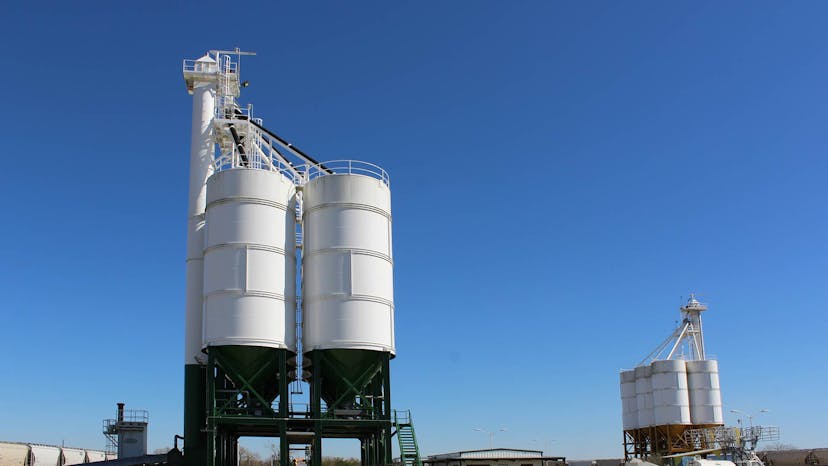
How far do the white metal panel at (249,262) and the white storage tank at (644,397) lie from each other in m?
45.7

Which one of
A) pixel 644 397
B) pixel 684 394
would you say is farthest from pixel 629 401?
pixel 684 394

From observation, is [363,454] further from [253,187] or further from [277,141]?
[277,141]

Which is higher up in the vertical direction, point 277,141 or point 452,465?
point 277,141

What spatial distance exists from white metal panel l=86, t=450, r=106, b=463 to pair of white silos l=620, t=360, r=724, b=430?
178 ft

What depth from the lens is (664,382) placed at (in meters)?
75.5

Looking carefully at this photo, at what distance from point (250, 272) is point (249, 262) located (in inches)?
20.6

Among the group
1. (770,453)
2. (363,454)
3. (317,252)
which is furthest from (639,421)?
(317,252)

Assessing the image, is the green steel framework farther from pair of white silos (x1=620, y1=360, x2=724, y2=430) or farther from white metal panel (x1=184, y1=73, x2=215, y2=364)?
pair of white silos (x1=620, y1=360, x2=724, y2=430)

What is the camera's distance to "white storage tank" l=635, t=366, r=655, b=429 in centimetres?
7731

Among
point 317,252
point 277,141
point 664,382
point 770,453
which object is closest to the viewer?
point 317,252

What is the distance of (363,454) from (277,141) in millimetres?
19309

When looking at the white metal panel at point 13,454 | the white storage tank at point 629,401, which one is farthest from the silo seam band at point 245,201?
the white storage tank at point 629,401

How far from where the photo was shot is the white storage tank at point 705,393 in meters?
74.8

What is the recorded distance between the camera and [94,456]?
84.1m
